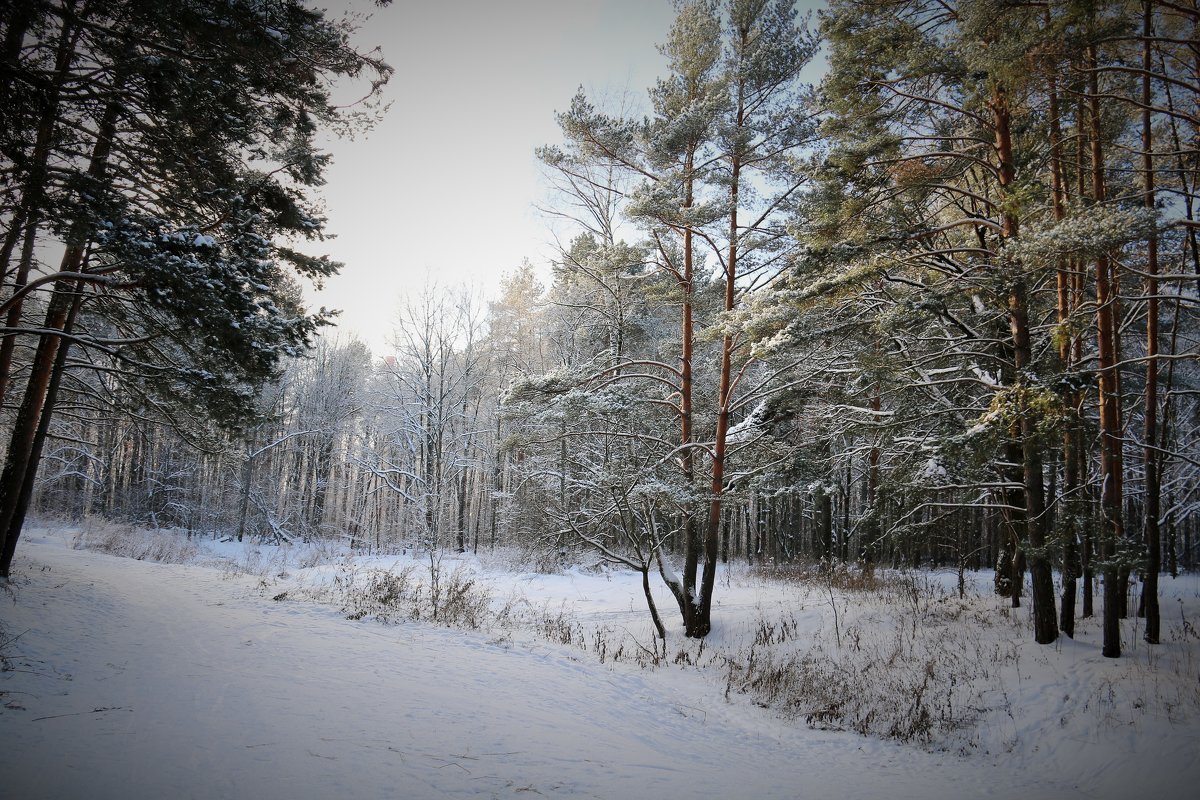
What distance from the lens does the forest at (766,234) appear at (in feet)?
18.5

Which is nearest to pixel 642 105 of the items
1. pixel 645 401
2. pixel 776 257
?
pixel 776 257

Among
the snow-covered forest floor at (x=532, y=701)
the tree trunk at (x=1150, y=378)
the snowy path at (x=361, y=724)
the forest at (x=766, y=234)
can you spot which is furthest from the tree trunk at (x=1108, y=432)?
the snowy path at (x=361, y=724)

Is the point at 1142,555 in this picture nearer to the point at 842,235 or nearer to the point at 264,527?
the point at 842,235

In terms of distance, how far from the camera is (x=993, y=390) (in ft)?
25.5

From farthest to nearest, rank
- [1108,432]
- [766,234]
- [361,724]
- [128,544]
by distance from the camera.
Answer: [128,544] → [766,234] → [1108,432] → [361,724]

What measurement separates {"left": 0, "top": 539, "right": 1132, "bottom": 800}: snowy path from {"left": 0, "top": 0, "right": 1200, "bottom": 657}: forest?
9.48ft

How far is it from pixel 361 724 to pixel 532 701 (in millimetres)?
1627

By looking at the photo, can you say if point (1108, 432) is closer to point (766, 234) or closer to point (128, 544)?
point (766, 234)

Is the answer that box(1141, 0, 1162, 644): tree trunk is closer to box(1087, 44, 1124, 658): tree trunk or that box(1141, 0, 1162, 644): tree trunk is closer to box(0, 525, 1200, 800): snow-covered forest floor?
box(1087, 44, 1124, 658): tree trunk

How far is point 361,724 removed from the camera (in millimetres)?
3615

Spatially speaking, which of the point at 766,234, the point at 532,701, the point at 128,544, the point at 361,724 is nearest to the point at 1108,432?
the point at 766,234

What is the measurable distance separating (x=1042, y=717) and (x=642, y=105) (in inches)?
447

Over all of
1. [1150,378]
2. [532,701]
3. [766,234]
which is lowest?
[532,701]

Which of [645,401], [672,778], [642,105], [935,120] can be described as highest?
[642,105]
